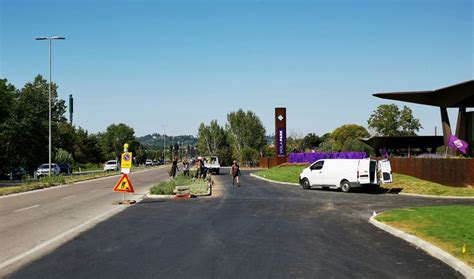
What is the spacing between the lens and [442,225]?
13711 mm

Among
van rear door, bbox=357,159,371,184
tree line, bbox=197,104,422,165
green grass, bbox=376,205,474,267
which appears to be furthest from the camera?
tree line, bbox=197,104,422,165

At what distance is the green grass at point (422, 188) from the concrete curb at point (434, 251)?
43.8 ft

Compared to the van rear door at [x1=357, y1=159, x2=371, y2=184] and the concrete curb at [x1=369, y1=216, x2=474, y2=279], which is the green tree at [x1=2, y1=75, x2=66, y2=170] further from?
the concrete curb at [x1=369, y1=216, x2=474, y2=279]

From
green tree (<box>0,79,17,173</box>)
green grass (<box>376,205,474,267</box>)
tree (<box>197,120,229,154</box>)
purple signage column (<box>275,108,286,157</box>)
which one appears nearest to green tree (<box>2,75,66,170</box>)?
green tree (<box>0,79,17,173</box>)

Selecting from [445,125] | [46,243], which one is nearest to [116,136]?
[445,125]

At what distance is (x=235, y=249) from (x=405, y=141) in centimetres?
5145

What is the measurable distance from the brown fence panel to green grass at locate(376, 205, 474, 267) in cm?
1277

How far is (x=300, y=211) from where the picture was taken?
19.4 m

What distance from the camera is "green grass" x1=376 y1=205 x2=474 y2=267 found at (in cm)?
1081

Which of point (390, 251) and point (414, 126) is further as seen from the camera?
point (414, 126)

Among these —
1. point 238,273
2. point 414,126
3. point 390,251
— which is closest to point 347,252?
point 390,251

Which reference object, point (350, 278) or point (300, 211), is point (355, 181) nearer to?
point (300, 211)

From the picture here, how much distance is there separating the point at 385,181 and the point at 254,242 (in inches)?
758

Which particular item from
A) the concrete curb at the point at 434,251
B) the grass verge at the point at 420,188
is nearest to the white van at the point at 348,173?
the grass verge at the point at 420,188
